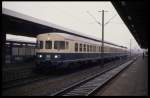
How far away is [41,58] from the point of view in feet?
64.5

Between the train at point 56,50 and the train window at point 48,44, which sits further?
the train window at point 48,44

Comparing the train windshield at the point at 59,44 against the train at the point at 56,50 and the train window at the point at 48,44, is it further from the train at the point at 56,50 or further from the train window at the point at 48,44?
the train window at the point at 48,44

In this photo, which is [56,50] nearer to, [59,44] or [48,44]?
[59,44]

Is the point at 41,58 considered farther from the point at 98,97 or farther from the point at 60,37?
the point at 98,97

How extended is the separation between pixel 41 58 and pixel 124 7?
23.9 feet

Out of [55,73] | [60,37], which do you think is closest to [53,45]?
[60,37]

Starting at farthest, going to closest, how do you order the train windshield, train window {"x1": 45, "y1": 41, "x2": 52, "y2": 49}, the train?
1. train window {"x1": 45, "y1": 41, "x2": 52, "y2": 49}
2. the train windshield
3. the train

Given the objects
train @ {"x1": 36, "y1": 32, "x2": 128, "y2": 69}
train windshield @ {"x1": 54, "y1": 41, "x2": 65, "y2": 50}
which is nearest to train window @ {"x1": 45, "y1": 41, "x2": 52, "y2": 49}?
train @ {"x1": 36, "y1": 32, "x2": 128, "y2": 69}

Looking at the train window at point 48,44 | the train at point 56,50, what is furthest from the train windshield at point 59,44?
the train window at point 48,44

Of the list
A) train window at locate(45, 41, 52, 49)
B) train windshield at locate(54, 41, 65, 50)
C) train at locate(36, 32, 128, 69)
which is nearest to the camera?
train at locate(36, 32, 128, 69)

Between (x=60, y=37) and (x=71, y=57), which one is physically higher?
(x=60, y=37)

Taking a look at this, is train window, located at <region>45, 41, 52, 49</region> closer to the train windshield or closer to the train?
the train

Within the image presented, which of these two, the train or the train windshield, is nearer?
the train

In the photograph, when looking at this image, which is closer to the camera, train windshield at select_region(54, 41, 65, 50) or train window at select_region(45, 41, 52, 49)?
train windshield at select_region(54, 41, 65, 50)
